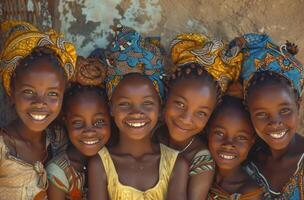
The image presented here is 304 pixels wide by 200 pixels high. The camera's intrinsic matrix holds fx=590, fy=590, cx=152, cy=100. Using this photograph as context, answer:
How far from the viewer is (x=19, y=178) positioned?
3.20 metres

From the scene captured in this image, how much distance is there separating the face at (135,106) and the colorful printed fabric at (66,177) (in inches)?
14.4

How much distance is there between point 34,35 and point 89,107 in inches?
20.0

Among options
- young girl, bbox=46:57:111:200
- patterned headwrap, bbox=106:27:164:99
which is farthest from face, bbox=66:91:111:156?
patterned headwrap, bbox=106:27:164:99

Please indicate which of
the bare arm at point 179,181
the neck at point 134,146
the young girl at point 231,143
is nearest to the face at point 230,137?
the young girl at point 231,143

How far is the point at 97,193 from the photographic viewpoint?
3309 millimetres

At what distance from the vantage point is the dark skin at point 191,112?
3.33 meters

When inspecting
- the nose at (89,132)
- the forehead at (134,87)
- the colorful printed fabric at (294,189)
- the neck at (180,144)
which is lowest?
the colorful printed fabric at (294,189)

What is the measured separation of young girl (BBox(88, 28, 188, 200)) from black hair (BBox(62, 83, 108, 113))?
0.07 m

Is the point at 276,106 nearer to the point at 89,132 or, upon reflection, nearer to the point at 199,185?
the point at 199,185

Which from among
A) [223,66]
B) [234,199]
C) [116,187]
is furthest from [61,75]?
[234,199]

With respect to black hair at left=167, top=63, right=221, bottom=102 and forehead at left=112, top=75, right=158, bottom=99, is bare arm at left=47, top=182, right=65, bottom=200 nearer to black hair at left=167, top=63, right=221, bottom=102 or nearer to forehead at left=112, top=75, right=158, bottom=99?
forehead at left=112, top=75, right=158, bottom=99

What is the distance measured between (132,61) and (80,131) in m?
0.50

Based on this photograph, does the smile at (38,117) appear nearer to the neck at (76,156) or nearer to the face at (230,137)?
the neck at (76,156)

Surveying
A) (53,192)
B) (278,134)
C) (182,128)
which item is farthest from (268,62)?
(53,192)
